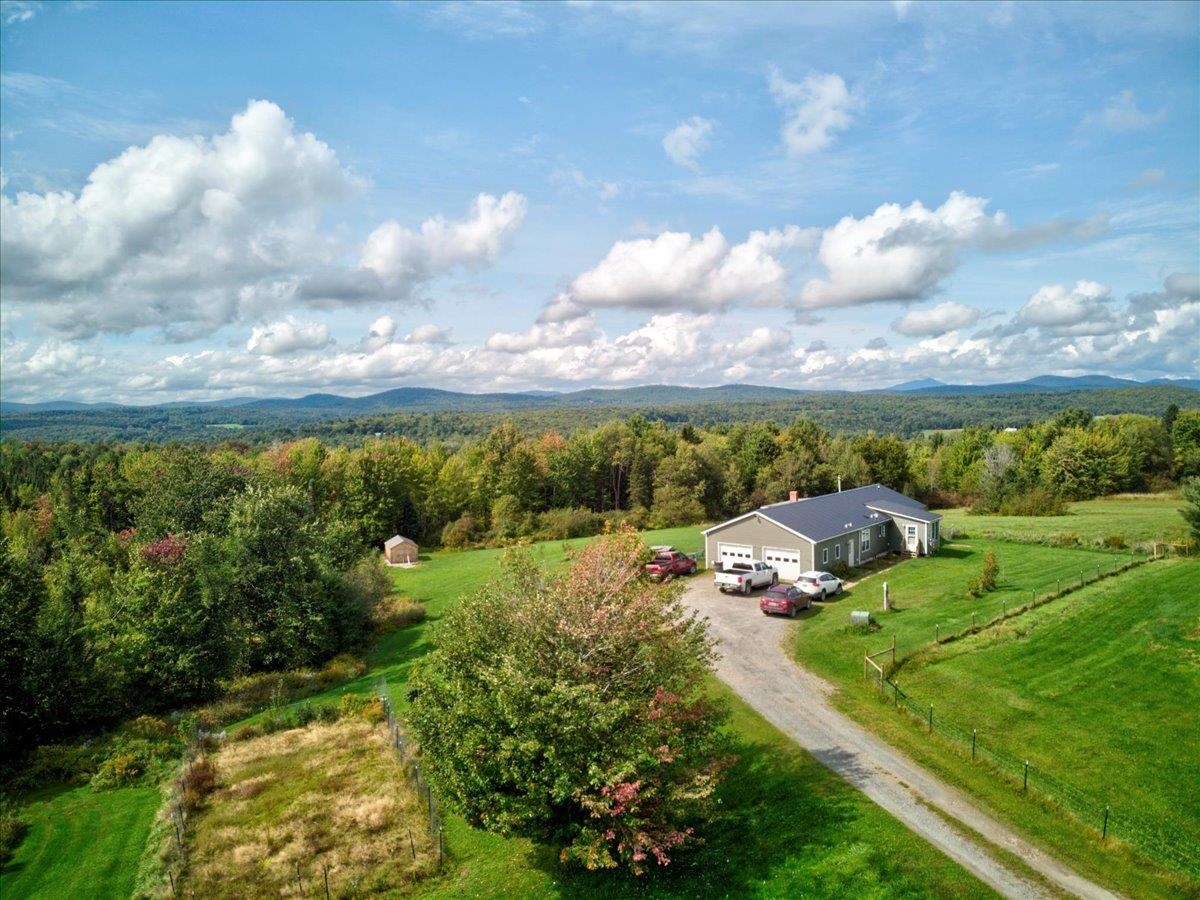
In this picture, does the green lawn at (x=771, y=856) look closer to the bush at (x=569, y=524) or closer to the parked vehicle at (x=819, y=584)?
the parked vehicle at (x=819, y=584)

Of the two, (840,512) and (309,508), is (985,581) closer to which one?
(840,512)

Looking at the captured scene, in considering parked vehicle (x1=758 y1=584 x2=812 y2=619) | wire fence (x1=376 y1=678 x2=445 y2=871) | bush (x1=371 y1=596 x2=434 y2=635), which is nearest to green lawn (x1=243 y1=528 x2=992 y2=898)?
wire fence (x1=376 y1=678 x2=445 y2=871)

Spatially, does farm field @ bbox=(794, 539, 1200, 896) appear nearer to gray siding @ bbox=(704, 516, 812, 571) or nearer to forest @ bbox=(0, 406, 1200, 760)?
gray siding @ bbox=(704, 516, 812, 571)

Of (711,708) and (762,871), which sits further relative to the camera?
(711,708)

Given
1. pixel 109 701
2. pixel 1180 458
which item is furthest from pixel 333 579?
pixel 1180 458

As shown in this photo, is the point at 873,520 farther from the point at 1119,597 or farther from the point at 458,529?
the point at 458,529

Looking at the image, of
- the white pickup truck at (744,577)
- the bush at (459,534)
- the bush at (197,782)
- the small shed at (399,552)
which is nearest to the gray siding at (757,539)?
the white pickup truck at (744,577)

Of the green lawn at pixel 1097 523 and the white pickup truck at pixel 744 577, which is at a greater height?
the white pickup truck at pixel 744 577
